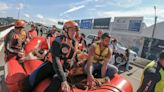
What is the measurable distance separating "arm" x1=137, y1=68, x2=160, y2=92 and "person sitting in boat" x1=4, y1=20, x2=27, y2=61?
3826mm

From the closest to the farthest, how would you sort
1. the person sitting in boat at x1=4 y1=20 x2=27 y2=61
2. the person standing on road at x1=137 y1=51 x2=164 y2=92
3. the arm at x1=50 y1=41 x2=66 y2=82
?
the person standing on road at x1=137 y1=51 x2=164 y2=92 < the arm at x1=50 y1=41 x2=66 y2=82 < the person sitting in boat at x1=4 y1=20 x2=27 y2=61

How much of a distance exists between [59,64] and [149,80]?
143 centimetres

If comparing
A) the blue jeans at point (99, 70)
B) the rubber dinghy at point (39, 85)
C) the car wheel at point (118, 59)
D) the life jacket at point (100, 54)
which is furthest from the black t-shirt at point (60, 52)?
the car wheel at point (118, 59)

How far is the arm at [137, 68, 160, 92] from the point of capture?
382cm

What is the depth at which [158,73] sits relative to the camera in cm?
385

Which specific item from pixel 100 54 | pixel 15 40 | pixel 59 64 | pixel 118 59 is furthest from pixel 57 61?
pixel 118 59

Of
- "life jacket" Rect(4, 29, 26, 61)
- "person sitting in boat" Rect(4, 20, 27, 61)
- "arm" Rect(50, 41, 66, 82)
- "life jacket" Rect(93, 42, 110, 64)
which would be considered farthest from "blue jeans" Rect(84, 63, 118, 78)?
"life jacket" Rect(4, 29, 26, 61)

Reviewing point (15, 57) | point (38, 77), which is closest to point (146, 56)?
point (15, 57)

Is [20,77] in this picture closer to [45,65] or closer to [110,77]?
→ [45,65]

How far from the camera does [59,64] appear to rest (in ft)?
13.8

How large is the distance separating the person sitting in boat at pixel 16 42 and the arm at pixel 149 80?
3826 mm

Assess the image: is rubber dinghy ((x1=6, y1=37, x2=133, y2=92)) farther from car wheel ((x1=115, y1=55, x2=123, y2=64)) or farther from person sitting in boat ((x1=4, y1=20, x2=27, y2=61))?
car wheel ((x1=115, y1=55, x2=123, y2=64))

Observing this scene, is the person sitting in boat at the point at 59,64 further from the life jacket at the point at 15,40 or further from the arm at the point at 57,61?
the life jacket at the point at 15,40

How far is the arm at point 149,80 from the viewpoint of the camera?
3.82 m
